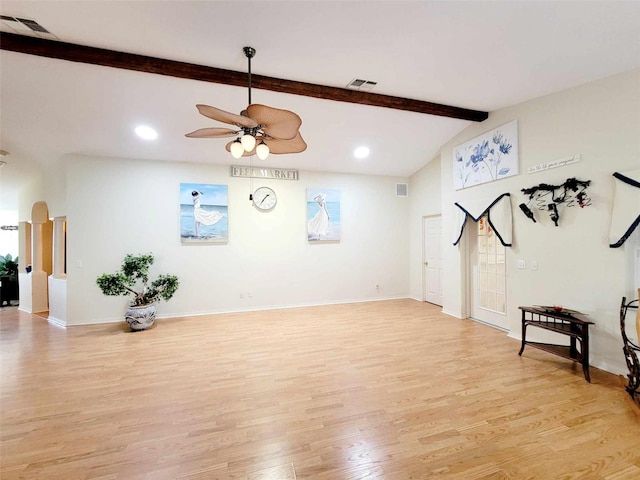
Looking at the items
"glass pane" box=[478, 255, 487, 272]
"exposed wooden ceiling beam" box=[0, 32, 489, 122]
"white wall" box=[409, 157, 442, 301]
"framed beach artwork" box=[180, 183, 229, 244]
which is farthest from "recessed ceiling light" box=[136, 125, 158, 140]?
"glass pane" box=[478, 255, 487, 272]

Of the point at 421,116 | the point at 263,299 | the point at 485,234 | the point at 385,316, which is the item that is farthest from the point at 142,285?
the point at 485,234

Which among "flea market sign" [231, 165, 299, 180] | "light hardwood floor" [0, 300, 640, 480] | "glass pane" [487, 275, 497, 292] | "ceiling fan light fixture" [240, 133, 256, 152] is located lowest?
"light hardwood floor" [0, 300, 640, 480]

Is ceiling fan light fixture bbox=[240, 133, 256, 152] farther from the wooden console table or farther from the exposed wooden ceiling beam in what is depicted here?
the wooden console table

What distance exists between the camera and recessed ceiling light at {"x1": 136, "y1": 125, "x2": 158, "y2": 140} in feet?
14.2

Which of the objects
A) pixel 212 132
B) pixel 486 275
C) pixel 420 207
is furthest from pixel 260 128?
pixel 420 207

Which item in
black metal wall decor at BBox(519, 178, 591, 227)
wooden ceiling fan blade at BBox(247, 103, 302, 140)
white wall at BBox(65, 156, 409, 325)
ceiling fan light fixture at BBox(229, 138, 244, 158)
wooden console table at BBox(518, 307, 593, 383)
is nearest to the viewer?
Answer: wooden ceiling fan blade at BBox(247, 103, 302, 140)

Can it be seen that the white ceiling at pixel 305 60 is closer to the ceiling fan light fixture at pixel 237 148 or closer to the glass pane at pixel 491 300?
the ceiling fan light fixture at pixel 237 148

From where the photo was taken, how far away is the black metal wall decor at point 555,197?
330 cm

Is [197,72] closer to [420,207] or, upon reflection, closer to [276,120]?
[276,120]

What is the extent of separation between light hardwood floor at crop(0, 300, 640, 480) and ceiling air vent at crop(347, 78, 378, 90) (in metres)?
3.56

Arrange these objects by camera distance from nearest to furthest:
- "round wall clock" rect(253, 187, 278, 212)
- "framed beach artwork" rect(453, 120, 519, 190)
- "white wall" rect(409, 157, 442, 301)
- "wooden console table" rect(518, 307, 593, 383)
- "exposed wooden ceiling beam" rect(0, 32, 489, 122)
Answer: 1. "exposed wooden ceiling beam" rect(0, 32, 489, 122)
2. "wooden console table" rect(518, 307, 593, 383)
3. "framed beach artwork" rect(453, 120, 519, 190)
4. "round wall clock" rect(253, 187, 278, 212)
5. "white wall" rect(409, 157, 442, 301)

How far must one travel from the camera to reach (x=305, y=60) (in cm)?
312

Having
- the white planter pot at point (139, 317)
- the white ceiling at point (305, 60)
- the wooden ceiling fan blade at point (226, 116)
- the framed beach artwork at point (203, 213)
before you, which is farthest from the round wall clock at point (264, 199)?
the wooden ceiling fan blade at point (226, 116)

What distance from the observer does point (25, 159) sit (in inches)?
201
